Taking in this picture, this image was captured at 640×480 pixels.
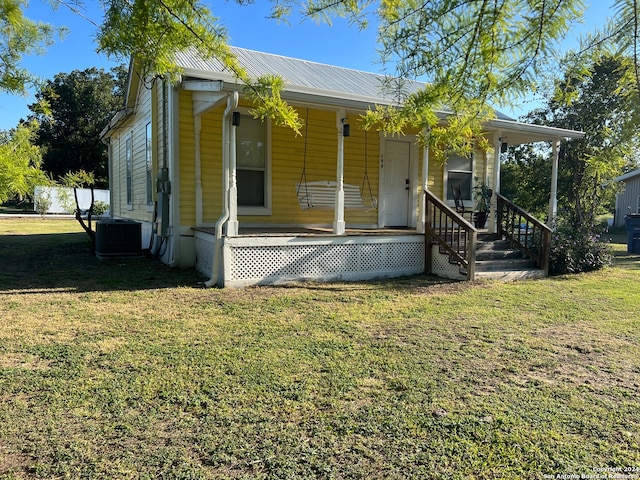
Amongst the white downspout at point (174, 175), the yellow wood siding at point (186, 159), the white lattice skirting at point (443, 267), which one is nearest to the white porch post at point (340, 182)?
the white lattice skirting at point (443, 267)

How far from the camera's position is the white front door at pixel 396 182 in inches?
394

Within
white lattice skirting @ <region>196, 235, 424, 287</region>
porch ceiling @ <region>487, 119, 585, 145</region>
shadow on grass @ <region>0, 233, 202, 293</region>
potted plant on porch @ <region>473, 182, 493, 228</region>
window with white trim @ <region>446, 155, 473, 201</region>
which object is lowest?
shadow on grass @ <region>0, 233, 202, 293</region>

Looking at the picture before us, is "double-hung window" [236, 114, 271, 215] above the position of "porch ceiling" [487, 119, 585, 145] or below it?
below

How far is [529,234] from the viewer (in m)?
9.04

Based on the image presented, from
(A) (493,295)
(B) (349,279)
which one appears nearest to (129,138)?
(B) (349,279)

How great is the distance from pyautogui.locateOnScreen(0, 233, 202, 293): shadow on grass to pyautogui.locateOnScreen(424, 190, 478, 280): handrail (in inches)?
165

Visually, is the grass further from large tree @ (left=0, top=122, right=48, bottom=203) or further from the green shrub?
the green shrub

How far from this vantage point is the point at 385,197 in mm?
10047

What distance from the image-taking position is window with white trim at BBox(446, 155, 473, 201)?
10.7 m

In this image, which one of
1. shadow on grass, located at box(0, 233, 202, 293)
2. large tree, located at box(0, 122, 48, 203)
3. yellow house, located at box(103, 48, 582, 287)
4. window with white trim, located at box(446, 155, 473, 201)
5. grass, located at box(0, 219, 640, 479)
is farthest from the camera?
window with white trim, located at box(446, 155, 473, 201)

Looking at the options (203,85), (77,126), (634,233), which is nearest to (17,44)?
(203,85)

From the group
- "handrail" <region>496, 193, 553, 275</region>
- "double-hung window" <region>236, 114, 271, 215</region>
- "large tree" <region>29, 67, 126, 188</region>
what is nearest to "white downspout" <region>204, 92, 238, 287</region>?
"double-hung window" <region>236, 114, 271, 215</region>

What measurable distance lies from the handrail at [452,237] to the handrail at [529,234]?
1.21m

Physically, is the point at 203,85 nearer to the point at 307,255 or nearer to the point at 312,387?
the point at 307,255
